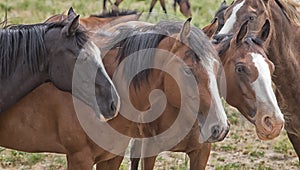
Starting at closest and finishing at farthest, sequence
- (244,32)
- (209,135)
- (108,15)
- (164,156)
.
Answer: (209,135), (244,32), (108,15), (164,156)

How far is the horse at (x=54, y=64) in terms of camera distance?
14.1ft

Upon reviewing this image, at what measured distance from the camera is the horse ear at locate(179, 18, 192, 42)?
4266mm

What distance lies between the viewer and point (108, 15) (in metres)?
6.19

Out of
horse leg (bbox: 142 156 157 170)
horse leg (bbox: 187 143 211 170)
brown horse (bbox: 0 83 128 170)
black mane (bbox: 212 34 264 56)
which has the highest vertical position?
black mane (bbox: 212 34 264 56)

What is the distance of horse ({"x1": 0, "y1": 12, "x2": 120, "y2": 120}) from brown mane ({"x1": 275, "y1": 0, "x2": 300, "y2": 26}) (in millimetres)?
1562

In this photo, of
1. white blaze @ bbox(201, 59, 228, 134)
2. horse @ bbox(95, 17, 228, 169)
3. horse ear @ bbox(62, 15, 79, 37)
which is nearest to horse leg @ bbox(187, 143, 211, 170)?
horse @ bbox(95, 17, 228, 169)

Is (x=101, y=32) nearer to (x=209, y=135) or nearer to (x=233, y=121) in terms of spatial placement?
(x=209, y=135)

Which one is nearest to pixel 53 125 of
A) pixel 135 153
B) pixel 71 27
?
pixel 71 27

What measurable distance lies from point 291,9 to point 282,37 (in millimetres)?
271

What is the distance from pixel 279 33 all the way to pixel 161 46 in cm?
116

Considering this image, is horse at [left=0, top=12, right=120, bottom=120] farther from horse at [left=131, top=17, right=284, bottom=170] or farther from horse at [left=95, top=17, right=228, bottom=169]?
horse at [left=131, top=17, right=284, bottom=170]

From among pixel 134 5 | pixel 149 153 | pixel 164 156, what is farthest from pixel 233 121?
pixel 134 5

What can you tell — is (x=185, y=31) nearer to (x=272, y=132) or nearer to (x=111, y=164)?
(x=272, y=132)

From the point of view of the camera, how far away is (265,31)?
492 centimetres
